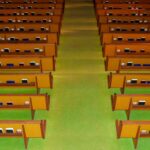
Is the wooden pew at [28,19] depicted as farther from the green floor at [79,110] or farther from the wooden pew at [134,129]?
the wooden pew at [134,129]

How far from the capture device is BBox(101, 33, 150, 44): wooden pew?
23.5 feet

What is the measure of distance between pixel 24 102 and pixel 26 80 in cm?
70

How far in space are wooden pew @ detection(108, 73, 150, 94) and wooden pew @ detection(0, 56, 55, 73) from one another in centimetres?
131

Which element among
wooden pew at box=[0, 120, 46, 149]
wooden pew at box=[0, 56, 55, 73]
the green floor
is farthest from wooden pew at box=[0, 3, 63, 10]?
wooden pew at box=[0, 120, 46, 149]

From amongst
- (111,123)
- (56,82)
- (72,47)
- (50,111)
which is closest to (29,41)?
(72,47)

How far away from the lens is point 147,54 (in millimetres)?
6684

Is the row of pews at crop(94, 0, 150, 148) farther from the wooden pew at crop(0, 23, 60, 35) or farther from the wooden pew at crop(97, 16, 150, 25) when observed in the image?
the wooden pew at crop(0, 23, 60, 35)

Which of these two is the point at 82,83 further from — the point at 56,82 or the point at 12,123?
the point at 12,123

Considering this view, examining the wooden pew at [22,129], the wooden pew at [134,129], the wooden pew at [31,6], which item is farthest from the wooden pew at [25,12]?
the wooden pew at [134,129]

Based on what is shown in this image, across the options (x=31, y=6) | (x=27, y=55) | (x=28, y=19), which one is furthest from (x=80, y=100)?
(x=31, y=6)

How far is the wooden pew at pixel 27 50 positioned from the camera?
6719 mm

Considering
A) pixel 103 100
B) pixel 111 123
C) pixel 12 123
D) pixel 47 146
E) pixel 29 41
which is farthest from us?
pixel 29 41

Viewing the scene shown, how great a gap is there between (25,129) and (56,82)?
202 cm

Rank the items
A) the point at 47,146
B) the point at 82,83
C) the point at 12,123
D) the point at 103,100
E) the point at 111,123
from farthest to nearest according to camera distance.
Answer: the point at 82,83 < the point at 103,100 < the point at 111,123 < the point at 47,146 < the point at 12,123
